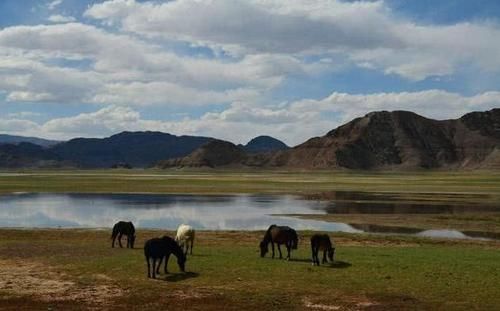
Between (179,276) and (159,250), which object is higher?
(159,250)

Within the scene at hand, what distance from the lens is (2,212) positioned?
6166 centimetres

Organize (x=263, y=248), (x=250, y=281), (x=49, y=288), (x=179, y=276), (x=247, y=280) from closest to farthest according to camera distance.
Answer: (x=49, y=288)
(x=250, y=281)
(x=247, y=280)
(x=179, y=276)
(x=263, y=248)

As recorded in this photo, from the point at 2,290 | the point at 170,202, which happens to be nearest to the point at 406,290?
the point at 2,290

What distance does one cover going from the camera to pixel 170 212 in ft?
206

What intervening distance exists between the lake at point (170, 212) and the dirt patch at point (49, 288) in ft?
84.8

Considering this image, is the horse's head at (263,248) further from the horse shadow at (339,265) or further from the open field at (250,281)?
the horse shadow at (339,265)

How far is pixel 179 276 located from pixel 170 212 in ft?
134

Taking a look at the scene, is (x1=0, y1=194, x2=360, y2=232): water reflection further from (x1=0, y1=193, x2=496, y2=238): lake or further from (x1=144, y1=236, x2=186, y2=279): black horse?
(x1=144, y1=236, x2=186, y2=279): black horse

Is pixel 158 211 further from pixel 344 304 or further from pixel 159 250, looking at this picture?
pixel 344 304

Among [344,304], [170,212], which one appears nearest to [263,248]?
[344,304]

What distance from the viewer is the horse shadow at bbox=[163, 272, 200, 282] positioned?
2174cm

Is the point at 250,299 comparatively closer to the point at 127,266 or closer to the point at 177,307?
the point at 177,307

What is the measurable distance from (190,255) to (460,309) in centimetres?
1338

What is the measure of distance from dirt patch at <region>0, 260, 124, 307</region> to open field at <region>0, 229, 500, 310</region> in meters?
0.03
